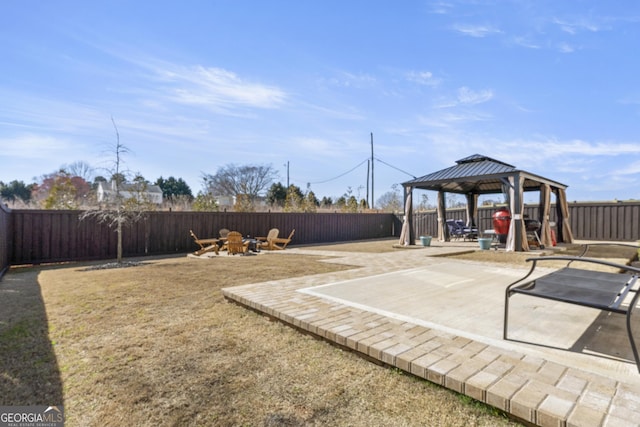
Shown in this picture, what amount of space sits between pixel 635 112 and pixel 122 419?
16366 millimetres

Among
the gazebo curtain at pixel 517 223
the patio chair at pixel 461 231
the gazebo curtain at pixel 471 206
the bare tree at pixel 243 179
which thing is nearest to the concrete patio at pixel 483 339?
the gazebo curtain at pixel 517 223

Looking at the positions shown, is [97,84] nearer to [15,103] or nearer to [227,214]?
[15,103]

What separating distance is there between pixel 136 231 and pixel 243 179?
2601 centimetres

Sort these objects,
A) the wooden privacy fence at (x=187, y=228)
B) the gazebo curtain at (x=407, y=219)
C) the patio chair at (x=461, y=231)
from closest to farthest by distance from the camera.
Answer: the wooden privacy fence at (x=187, y=228)
the gazebo curtain at (x=407, y=219)
the patio chair at (x=461, y=231)

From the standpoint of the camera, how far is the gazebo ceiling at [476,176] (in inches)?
421

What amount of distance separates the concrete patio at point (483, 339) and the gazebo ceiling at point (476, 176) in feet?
24.7

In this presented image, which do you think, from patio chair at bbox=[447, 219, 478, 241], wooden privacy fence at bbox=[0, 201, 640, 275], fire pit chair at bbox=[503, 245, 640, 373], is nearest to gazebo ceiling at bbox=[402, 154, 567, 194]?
patio chair at bbox=[447, 219, 478, 241]

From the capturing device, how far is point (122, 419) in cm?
170

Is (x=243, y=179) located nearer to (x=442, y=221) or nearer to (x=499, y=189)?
(x=442, y=221)

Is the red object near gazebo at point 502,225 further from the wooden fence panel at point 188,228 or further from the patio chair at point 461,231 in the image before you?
the wooden fence panel at point 188,228

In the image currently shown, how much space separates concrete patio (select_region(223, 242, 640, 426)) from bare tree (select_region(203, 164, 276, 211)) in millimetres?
32227

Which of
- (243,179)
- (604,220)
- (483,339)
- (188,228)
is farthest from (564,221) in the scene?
(243,179)

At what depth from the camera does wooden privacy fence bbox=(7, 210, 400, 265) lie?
8969mm

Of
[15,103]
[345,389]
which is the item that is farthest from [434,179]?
[15,103]
